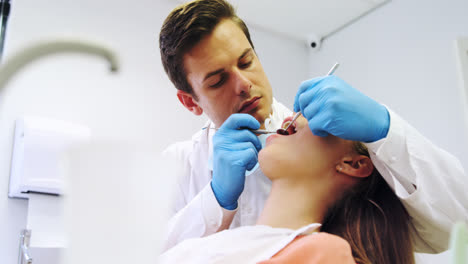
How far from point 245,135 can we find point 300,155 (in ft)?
0.75

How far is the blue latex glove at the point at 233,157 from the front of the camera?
4.54 feet

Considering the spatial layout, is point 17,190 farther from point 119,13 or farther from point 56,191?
point 119,13

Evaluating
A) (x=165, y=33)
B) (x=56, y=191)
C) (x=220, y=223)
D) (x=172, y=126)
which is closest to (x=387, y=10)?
(x=172, y=126)

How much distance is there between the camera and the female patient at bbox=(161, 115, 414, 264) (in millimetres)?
1160

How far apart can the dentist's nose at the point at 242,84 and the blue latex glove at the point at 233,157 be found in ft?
0.46

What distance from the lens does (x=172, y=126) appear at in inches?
110

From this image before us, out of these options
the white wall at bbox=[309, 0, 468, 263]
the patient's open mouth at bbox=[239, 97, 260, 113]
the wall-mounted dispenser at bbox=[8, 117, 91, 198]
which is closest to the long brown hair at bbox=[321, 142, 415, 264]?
the patient's open mouth at bbox=[239, 97, 260, 113]

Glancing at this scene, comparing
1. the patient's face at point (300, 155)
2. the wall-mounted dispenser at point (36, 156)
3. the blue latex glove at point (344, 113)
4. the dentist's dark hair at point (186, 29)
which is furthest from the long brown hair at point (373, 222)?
the wall-mounted dispenser at point (36, 156)

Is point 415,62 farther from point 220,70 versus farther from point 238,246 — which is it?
point 238,246

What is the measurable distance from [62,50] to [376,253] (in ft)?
3.37

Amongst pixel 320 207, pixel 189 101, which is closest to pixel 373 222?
pixel 320 207

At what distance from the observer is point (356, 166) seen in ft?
4.46

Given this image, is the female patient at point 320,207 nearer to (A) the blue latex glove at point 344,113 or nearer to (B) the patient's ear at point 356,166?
(B) the patient's ear at point 356,166

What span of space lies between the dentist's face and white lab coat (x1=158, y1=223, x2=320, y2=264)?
559 millimetres
